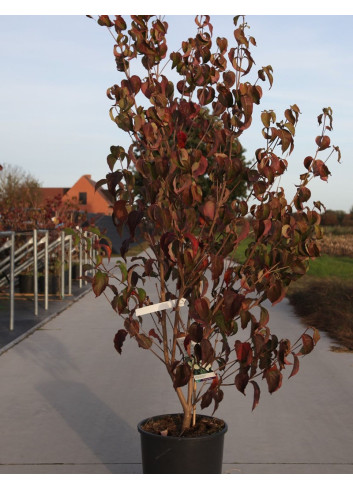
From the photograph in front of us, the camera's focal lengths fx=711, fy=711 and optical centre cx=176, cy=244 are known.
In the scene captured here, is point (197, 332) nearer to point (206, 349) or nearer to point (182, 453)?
point (206, 349)

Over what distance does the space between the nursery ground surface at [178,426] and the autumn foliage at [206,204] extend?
0.07 meters

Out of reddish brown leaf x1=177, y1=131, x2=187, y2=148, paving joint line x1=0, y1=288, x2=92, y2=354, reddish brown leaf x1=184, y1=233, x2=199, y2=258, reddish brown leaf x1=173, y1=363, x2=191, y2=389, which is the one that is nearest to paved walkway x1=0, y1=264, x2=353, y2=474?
paving joint line x1=0, y1=288, x2=92, y2=354

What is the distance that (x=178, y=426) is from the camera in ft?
12.4

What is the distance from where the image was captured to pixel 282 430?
4852mm

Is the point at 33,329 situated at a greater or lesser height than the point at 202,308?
lesser

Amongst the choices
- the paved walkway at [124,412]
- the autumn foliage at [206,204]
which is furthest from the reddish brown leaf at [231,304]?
the paved walkway at [124,412]

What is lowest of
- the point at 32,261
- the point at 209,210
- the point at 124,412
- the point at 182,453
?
the point at 124,412

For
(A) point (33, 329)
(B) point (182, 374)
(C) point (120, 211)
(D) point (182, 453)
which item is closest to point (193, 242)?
(C) point (120, 211)

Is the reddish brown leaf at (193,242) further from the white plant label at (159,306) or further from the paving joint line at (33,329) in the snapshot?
the paving joint line at (33,329)

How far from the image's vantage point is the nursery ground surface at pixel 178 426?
3664 millimetres

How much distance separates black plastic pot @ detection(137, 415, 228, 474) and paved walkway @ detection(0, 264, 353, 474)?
1.88 feet

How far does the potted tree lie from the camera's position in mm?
3213

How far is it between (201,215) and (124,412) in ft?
8.05

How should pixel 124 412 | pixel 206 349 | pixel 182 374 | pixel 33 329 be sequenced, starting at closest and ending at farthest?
pixel 206 349 → pixel 182 374 → pixel 124 412 → pixel 33 329
